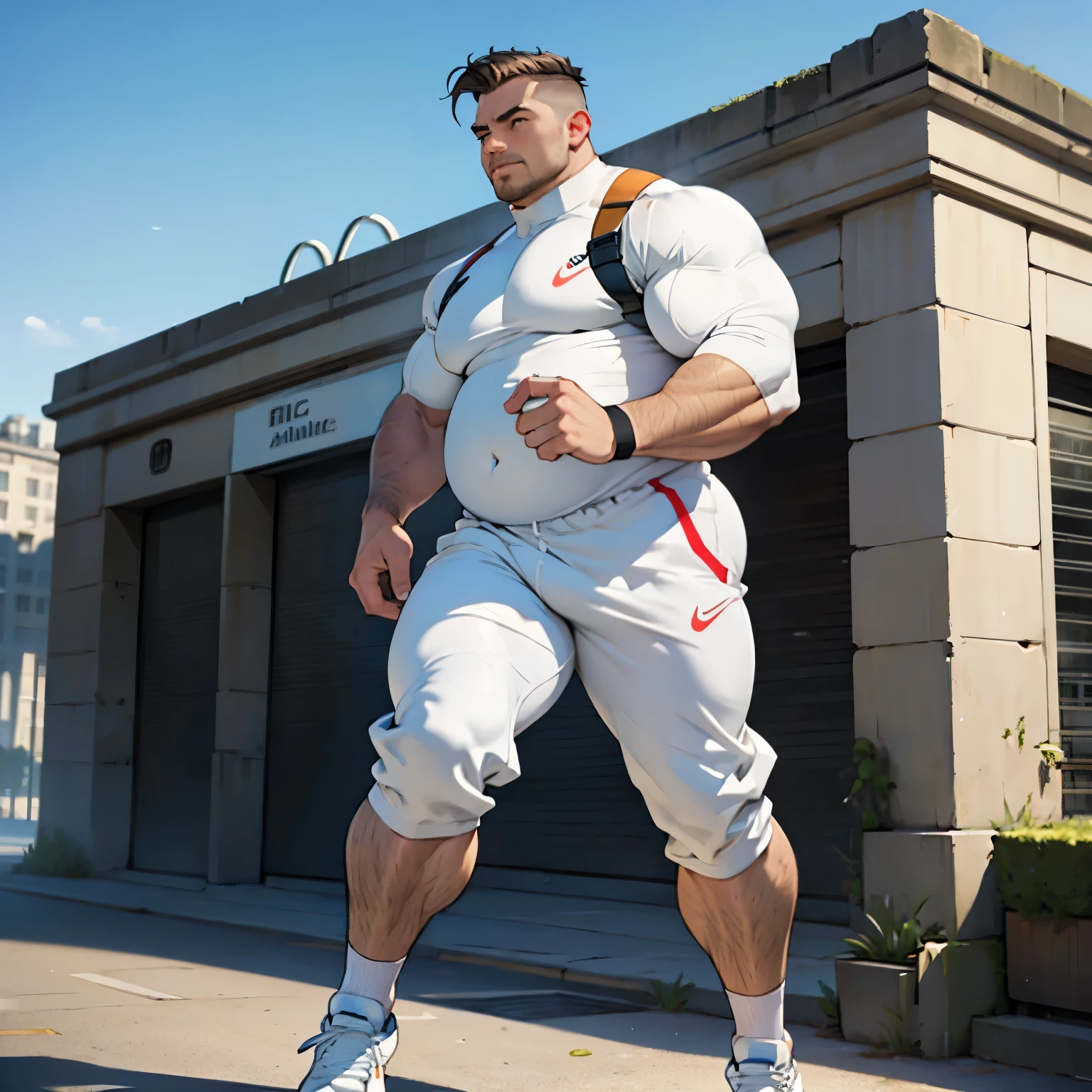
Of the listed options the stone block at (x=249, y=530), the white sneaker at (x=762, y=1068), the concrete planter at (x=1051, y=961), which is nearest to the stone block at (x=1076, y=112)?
the concrete planter at (x=1051, y=961)

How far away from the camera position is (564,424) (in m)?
2.50

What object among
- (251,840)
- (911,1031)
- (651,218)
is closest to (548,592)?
(651,218)

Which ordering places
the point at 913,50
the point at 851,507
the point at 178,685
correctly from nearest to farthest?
the point at 913,50 < the point at 851,507 < the point at 178,685

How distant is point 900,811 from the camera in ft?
20.5

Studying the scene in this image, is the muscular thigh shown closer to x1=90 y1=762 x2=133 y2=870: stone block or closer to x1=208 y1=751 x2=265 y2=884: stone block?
x1=208 y1=751 x2=265 y2=884: stone block

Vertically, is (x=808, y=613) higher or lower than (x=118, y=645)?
lower

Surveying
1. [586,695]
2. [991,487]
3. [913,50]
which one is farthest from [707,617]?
[586,695]

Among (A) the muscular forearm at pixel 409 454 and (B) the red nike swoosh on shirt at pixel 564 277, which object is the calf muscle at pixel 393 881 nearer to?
(A) the muscular forearm at pixel 409 454

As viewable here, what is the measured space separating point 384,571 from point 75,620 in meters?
12.0

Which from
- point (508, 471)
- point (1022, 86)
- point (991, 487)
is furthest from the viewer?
point (1022, 86)

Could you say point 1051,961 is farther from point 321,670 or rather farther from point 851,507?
point 321,670

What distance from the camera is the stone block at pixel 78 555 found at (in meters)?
14.1

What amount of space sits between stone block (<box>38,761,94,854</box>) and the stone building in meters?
2.31

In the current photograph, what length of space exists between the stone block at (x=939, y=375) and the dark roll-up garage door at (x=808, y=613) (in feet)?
2.86
